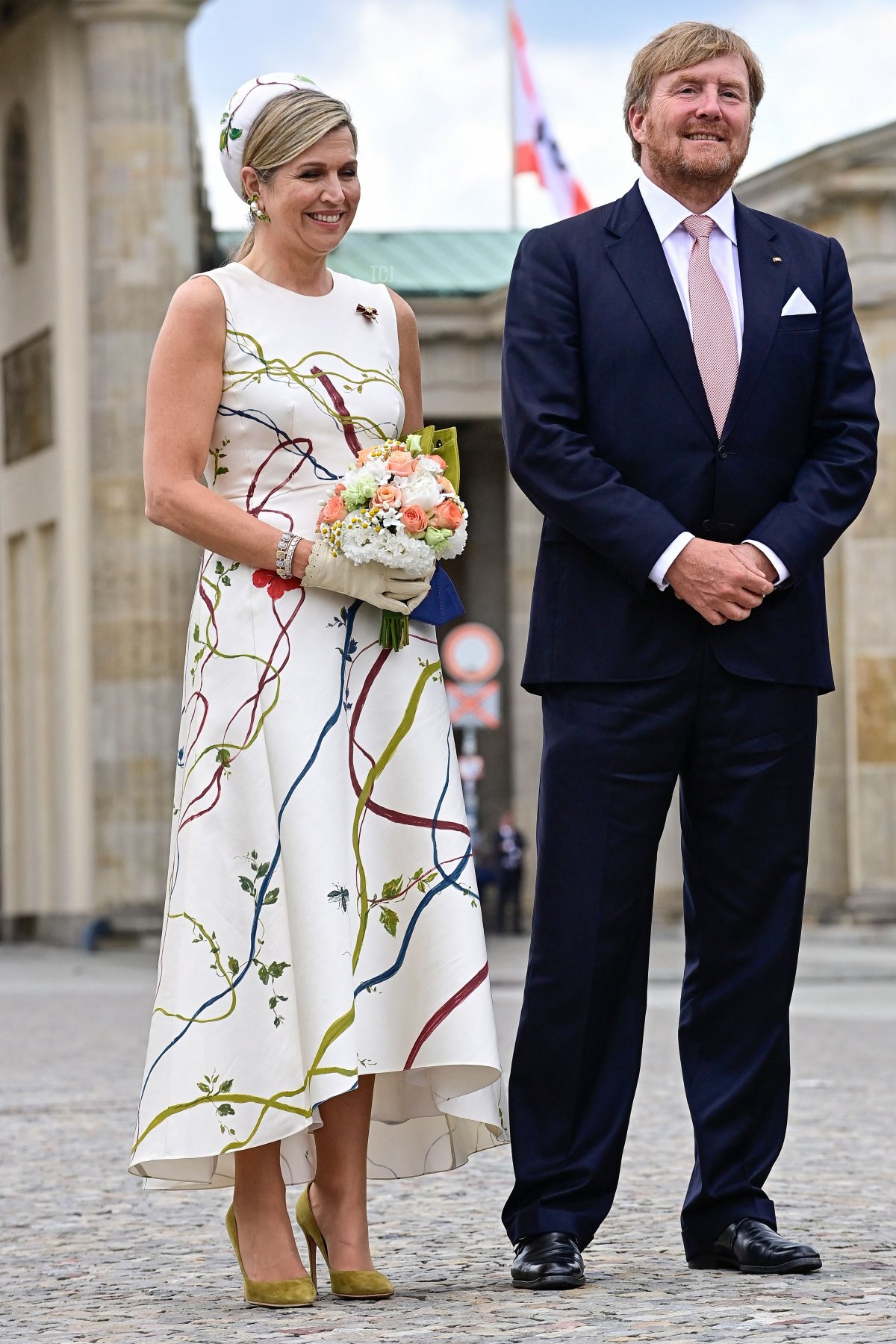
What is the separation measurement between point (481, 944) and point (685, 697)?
0.58 m

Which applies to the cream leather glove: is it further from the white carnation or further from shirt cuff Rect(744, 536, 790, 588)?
shirt cuff Rect(744, 536, 790, 588)

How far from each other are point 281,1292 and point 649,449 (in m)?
1.63

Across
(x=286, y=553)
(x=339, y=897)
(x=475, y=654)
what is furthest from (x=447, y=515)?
(x=475, y=654)

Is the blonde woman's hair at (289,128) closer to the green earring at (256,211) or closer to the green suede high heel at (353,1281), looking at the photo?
the green earring at (256,211)

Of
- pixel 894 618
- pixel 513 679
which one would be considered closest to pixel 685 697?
pixel 894 618

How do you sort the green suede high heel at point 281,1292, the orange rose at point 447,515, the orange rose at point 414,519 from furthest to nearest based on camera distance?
the orange rose at point 447,515, the orange rose at point 414,519, the green suede high heel at point 281,1292

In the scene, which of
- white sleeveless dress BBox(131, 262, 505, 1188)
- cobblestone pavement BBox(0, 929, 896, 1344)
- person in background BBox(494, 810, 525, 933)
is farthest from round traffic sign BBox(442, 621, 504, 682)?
white sleeveless dress BBox(131, 262, 505, 1188)

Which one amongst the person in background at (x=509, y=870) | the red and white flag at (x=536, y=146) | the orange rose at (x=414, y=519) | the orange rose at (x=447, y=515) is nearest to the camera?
the orange rose at (x=414, y=519)

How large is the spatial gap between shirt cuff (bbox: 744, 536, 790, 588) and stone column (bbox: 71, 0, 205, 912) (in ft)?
71.6

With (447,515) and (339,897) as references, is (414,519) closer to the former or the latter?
(447,515)

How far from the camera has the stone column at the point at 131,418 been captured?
26.2 metres

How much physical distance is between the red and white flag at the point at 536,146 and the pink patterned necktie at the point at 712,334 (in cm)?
2626

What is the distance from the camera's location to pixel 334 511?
4457 millimetres

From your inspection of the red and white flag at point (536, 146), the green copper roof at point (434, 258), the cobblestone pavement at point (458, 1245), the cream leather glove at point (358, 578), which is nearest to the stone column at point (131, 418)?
the green copper roof at point (434, 258)
